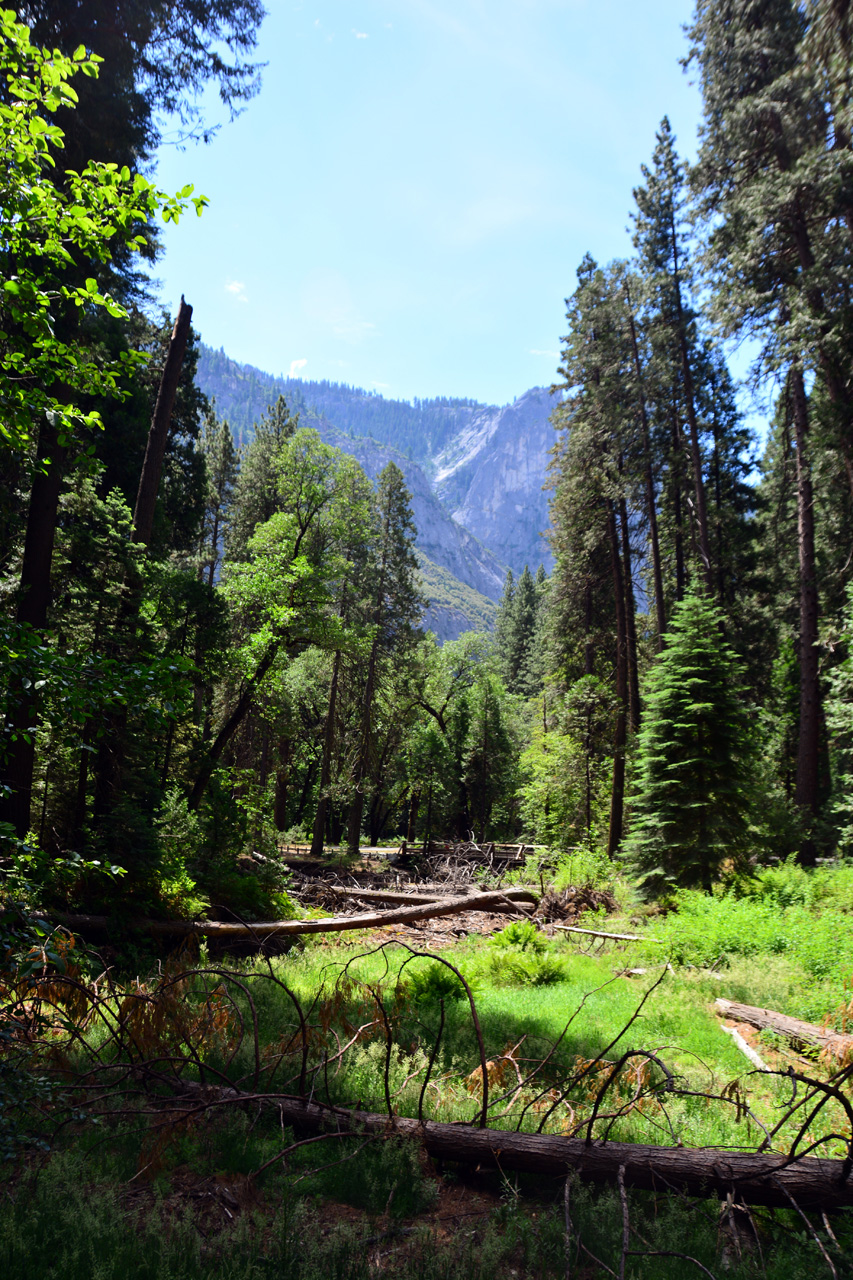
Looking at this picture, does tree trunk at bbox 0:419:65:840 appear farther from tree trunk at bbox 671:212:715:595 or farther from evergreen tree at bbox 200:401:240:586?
evergreen tree at bbox 200:401:240:586

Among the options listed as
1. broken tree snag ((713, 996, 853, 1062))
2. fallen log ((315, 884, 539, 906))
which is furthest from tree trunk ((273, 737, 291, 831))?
broken tree snag ((713, 996, 853, 1062))

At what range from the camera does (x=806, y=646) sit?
15.6 metres

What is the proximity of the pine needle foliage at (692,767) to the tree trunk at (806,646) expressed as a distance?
3.98m

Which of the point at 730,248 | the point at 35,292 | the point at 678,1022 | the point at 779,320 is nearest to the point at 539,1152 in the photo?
the point at 678,1022

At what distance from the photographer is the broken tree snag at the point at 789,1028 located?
18.1ft

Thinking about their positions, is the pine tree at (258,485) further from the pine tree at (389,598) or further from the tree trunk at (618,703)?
the tree trunk at (618,703)

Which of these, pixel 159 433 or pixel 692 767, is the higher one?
pixel 159 433

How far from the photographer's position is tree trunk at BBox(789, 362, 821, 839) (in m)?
15.3

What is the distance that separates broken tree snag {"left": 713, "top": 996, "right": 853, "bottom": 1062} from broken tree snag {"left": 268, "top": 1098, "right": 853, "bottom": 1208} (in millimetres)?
2426

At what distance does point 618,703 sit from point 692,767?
311 inches

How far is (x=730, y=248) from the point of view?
15633mm

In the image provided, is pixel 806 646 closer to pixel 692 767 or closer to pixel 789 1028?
pixel 692 767

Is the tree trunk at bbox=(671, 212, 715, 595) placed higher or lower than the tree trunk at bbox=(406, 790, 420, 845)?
higher

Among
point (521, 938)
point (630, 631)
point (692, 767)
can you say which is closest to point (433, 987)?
point (521, 938)
